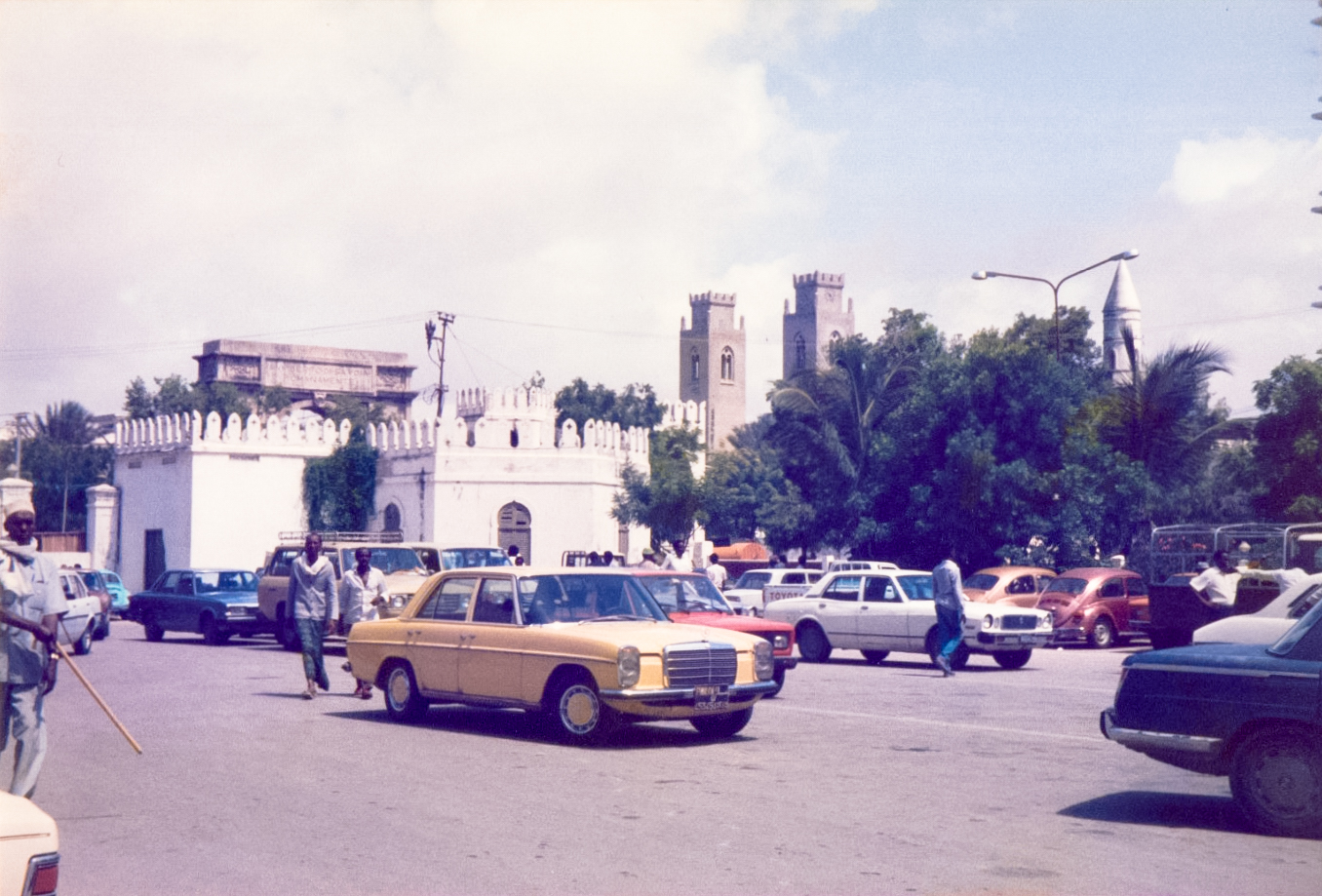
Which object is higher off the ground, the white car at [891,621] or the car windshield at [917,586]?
the car windshield at [917,586]

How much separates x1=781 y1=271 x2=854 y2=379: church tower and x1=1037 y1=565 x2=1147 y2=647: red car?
110 m

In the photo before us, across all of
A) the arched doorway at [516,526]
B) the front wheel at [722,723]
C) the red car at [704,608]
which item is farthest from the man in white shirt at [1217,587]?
the arched doorway at [516,526]

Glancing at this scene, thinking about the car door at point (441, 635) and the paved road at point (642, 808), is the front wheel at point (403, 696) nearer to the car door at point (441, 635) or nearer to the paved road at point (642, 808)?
the car door at point (441, 635)

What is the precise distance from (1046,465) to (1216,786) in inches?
1054

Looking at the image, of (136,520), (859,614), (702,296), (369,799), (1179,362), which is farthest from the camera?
(702,296)

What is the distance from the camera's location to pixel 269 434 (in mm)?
49719

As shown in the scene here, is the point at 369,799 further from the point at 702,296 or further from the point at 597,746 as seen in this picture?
the point at 702,296

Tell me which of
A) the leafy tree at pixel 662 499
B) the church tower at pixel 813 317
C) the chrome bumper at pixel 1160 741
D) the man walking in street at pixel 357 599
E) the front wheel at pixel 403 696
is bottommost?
the front wheel at pixel 403 696

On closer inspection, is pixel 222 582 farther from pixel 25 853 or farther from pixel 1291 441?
pixel 1291 441

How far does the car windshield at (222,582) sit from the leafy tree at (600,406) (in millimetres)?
62927

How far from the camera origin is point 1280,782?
8109mm

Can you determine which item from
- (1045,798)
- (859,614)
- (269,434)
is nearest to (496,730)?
(1045,798)

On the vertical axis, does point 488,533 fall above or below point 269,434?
below

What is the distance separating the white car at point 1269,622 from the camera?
12.4 metres
